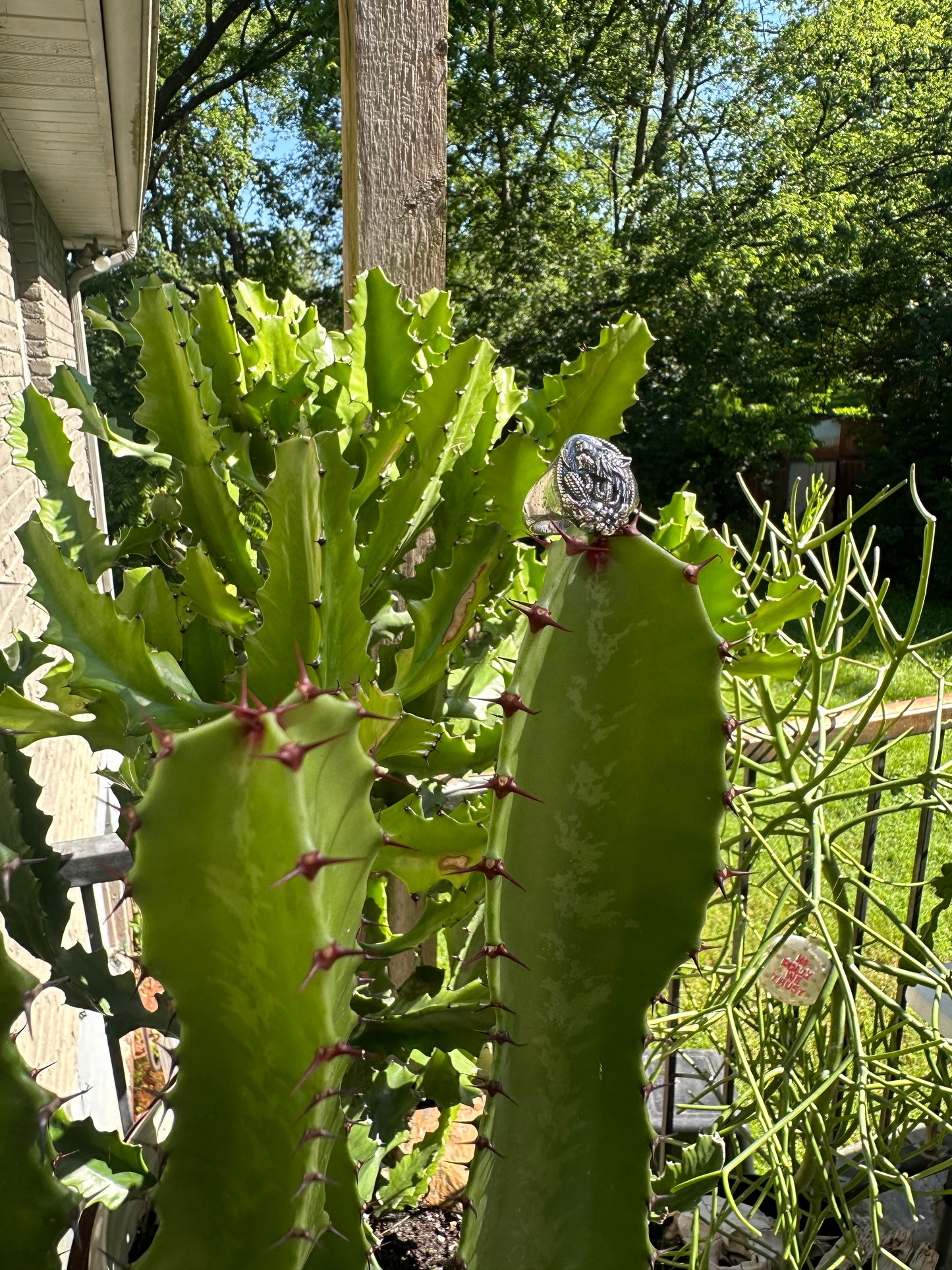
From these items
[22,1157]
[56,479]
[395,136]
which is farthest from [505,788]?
[395,136]

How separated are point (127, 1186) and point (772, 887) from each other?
322 centimetres

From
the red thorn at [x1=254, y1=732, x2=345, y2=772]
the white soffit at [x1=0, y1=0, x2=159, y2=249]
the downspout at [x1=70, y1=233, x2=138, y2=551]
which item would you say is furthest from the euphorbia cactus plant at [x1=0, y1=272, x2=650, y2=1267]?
the downspout at [x1=70, y1=233, x2=138, y2=551]

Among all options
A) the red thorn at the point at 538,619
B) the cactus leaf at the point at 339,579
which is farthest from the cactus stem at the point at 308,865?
the cactus leaf at the point at 339,579

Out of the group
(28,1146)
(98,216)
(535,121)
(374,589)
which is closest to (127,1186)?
(28,1146)

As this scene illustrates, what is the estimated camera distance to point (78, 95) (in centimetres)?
326

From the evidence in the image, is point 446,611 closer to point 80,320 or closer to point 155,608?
point 155,608

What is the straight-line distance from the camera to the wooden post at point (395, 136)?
164 centimetres

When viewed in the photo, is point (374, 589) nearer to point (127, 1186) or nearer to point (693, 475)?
point (127, 1186)

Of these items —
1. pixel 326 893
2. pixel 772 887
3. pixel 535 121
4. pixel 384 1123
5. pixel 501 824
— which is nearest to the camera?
pixel 326 893

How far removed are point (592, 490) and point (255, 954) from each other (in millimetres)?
399

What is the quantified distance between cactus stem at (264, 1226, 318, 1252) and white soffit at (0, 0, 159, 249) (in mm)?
2962

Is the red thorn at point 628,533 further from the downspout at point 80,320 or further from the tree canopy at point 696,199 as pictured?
the tree canopy at point 696,199

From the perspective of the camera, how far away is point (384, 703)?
95 centimetres

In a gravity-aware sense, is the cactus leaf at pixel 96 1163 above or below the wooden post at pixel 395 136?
below
